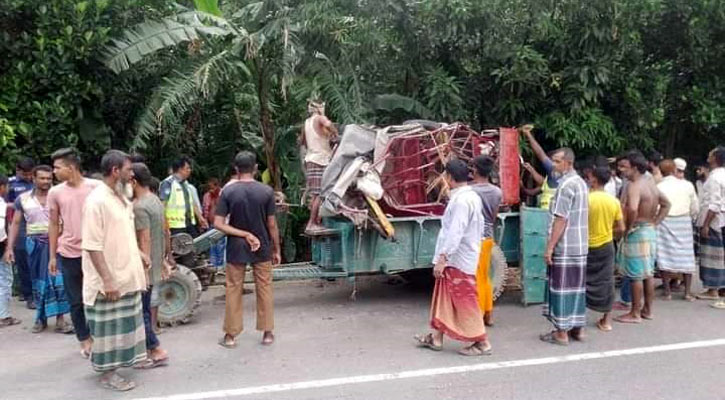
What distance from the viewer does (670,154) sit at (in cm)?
1148

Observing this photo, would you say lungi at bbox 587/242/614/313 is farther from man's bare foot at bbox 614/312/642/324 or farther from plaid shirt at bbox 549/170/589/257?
man's bare foot at bbox 614/312/642/324

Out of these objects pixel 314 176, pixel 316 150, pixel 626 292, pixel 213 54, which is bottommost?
pixel 626 292

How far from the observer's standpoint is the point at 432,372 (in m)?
5.23

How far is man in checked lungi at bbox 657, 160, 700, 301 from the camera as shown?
770 centimetres

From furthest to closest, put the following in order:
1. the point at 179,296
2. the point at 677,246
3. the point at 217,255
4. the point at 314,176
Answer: the point at 217,255
the point at 677,246
the point at 314,176
the point at 179,296

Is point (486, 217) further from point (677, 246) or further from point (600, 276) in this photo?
point (677, 246)

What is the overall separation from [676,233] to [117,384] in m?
6.29

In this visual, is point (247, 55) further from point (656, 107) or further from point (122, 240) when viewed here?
point (656, 107)

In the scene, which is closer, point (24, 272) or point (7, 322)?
point (7, 322)

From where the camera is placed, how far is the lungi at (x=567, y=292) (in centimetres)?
598

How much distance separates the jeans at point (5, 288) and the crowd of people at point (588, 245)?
14.4ft

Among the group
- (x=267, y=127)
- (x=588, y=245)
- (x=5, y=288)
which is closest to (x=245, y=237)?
(x=5, y=288)

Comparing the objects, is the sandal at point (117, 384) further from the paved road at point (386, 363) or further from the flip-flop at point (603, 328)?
the flip-flop at point (603, 328)

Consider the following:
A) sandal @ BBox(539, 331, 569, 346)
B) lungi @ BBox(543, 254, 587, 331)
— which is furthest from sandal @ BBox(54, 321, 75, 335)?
lungi @ BBox(543, 254, 587, 331)
